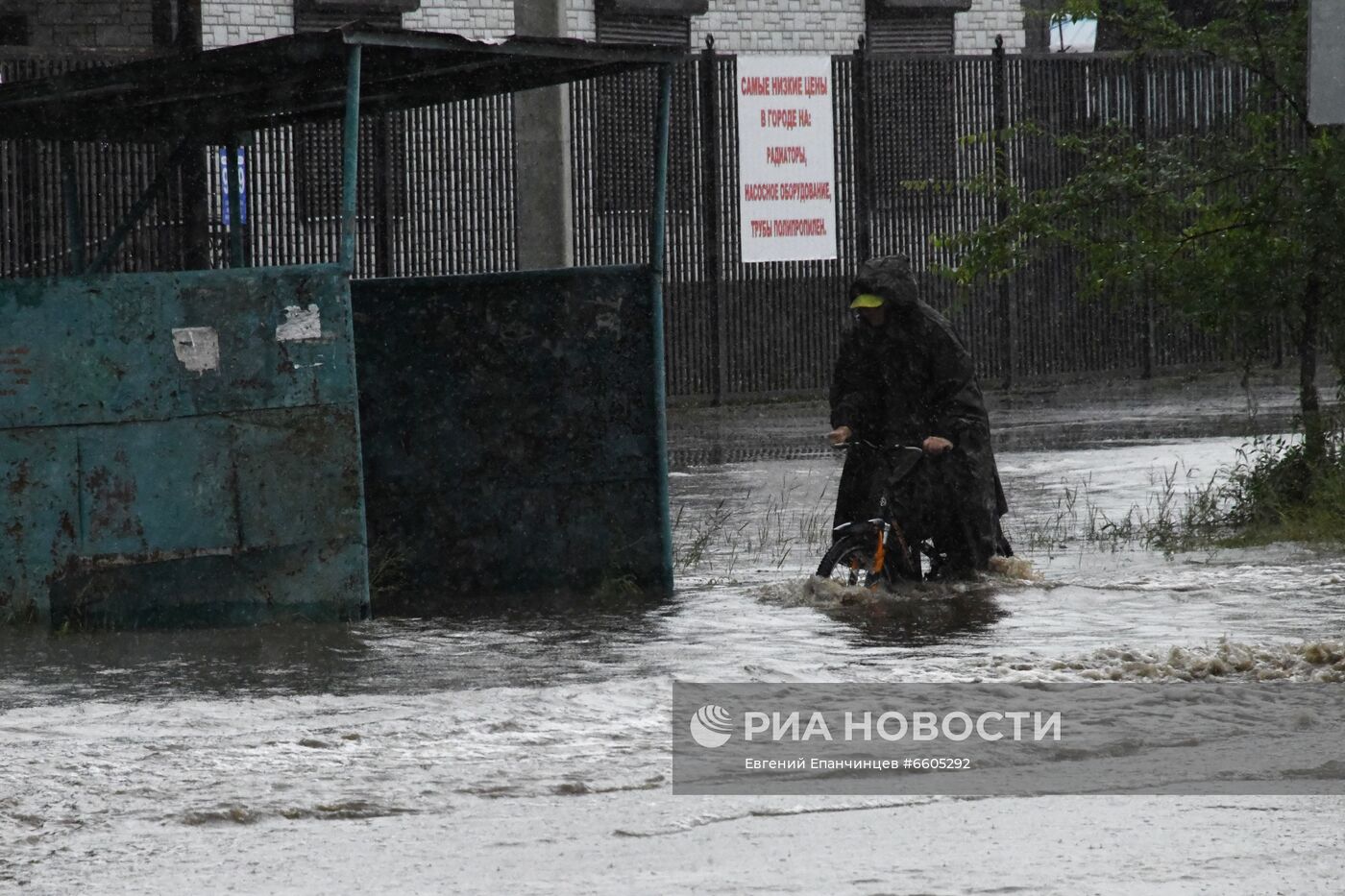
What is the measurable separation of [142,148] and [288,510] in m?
9.49

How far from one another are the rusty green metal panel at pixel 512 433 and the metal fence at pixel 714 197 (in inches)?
306

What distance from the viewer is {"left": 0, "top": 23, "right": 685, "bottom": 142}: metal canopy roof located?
9102 millimetres

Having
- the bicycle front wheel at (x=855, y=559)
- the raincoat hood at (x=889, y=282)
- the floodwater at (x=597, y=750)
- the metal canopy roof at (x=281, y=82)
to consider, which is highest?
the metal canopy roof at (x=281, y=82)

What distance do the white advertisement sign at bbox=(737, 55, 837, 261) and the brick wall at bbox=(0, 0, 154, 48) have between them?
701 centimetres

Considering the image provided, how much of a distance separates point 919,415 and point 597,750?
4230 millimetres

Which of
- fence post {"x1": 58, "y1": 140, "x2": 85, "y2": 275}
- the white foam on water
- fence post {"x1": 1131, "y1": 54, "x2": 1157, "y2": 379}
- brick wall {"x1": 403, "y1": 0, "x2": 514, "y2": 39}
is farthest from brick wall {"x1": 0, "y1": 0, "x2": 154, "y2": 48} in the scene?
the white foam on water

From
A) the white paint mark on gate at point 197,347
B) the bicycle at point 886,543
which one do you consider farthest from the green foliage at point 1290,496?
the white paint mark on gate at point 197,347

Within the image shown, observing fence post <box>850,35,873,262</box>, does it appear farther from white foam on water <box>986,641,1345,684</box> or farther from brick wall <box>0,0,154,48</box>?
white foam on water <box>986,641,1345,684</box>

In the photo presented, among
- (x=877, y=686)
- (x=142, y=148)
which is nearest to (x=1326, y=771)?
(x=877, y=686)

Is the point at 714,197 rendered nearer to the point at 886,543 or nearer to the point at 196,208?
the point at 196,208

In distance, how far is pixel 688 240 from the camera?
21266 millimetres

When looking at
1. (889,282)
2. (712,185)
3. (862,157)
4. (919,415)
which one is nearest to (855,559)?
(919,415)

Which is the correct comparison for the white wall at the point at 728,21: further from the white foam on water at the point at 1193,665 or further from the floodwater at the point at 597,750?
the white foam on water at the point at 1193,665

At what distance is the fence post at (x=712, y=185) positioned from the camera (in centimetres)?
2125
